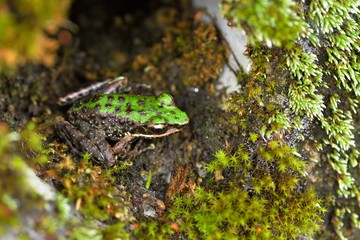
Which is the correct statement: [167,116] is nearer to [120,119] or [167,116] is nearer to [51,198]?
[120,119]

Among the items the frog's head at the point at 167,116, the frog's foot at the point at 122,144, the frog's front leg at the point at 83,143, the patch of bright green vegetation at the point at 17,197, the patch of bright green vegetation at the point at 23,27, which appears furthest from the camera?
the frog's foot at the point at 122,144

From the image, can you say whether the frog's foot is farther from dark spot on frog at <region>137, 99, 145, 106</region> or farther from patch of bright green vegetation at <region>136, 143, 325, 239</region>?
patch of bright green vegetation at <region>136, 143, 325, 239</region>

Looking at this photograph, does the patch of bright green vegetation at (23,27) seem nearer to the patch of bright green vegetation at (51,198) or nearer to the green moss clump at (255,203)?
the patch of bright green vegetation at (51,198)

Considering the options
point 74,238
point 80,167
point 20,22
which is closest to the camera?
point 20,22

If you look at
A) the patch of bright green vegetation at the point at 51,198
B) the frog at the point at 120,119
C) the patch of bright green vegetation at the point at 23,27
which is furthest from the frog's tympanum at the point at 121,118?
the patch of bright green vegetation at the point at 23,27

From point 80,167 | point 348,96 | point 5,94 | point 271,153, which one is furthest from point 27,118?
point 348,96

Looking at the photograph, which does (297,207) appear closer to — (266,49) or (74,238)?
(266,49)

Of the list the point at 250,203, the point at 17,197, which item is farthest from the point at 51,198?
the point at 250,203
